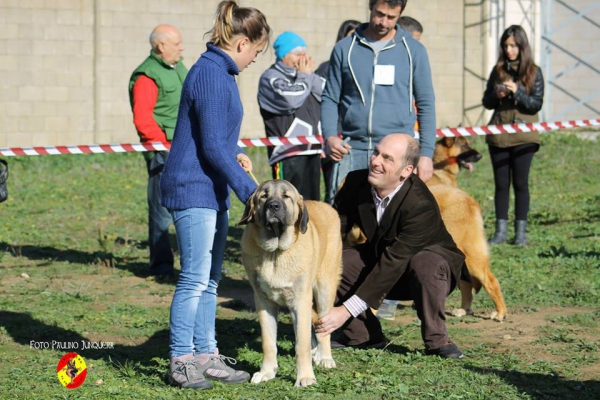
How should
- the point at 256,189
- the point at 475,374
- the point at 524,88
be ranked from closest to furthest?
the point at 256,189, the point at 475,374, the point at 524,88

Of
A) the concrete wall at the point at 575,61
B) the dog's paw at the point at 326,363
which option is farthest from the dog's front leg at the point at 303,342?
the concrete wall at the point at 575,61

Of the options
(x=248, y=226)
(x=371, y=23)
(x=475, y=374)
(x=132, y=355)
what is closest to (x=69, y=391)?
(x=132, y=355)

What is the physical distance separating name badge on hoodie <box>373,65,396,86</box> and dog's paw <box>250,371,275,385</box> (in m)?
2.13

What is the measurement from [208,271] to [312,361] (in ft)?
3.18

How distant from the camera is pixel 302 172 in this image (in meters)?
7.96

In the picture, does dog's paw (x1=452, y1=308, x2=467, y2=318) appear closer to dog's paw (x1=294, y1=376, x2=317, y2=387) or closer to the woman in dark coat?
dog's paw (x1=294, y1=376, x2=317, y2=387)

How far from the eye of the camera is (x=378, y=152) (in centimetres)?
529

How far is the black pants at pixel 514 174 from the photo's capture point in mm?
9094

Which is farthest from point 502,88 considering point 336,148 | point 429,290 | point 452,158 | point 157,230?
point 429,290

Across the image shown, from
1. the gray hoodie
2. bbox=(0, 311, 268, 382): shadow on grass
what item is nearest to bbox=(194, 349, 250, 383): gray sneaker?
bbox=(0, 311, 268, 382): shadow on grass

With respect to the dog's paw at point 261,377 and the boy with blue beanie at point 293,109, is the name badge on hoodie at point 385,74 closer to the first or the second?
the boy with blue beanie at point 293,109

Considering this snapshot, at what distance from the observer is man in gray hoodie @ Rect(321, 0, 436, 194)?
19.6 feet

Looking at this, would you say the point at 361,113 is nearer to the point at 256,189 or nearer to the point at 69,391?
the point at 256,189

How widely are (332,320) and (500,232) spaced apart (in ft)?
15.1
